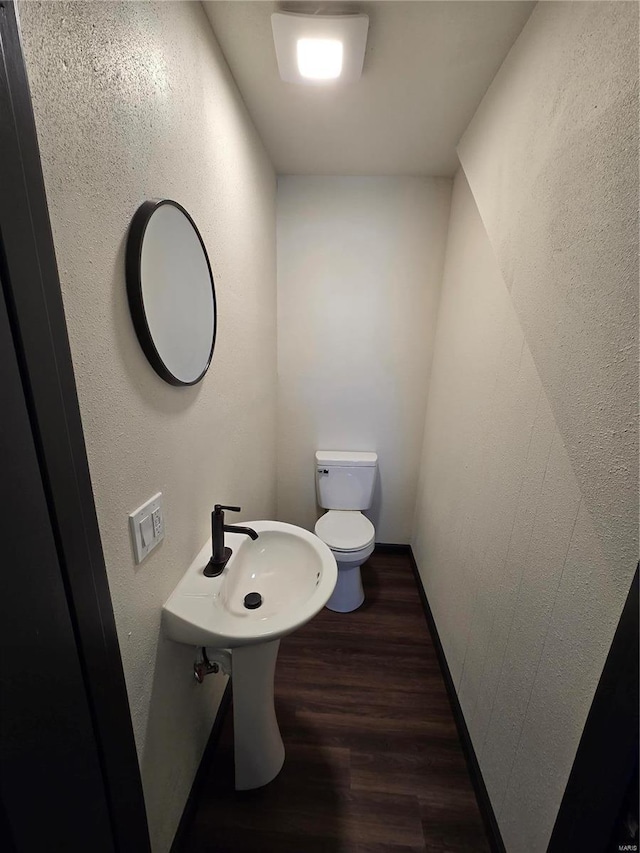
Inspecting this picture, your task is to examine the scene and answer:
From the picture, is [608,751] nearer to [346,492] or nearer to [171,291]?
[171,291]

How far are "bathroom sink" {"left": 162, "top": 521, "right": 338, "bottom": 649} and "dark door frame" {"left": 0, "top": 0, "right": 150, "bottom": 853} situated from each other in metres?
0.21

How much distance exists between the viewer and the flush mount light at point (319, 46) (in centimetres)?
94

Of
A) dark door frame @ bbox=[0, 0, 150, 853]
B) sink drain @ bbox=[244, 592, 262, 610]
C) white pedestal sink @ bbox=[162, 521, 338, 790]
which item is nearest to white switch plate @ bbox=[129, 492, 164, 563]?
dark door frame @ bbox=[0, 0, 150, 853]

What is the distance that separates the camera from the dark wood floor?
1.07 meters

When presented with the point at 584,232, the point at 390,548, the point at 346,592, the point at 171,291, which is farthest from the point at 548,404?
the point at 390,548

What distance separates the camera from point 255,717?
113 centimetres

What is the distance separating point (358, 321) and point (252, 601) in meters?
1.66

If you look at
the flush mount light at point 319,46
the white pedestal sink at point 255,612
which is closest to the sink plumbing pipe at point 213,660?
the white pedestal sink at point 255,612

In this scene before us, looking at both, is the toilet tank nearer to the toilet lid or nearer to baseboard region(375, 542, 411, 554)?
the toilet lid

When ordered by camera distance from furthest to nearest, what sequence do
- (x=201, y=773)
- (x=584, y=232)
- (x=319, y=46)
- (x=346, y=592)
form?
(x=346, y=592), (x=201, y=773), (x=319, y=46), (x=584, y=232)

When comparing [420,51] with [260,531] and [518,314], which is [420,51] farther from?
[260,531]

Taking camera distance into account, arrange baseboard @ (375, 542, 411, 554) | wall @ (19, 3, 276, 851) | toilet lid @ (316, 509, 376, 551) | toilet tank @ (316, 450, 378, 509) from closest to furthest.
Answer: wall @ (19, 3, 276, 851), toilet lid @ (316, 509, 376, 551), toilet tank @ (316, 450, 378, 509), baseboard @ (375, 542, 411, 554)

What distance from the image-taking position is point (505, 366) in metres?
1.15

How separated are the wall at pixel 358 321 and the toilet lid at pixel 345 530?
13.0 inches
